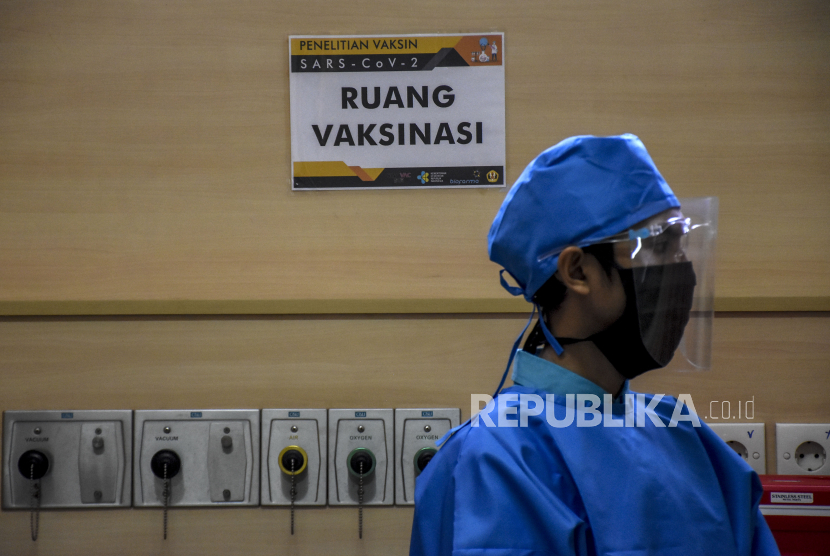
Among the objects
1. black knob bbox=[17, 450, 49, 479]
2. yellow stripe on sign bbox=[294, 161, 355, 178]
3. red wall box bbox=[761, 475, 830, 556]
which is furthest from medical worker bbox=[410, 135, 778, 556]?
black knob bbox=[17, 450, 49, 479]

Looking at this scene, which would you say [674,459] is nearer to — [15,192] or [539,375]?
[539,375]

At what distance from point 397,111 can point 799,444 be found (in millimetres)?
1261

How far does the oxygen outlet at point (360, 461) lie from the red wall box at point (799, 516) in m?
0.86

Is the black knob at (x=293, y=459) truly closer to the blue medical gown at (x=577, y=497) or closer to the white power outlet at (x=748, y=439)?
the blue medical gown at (x=577, y=497)

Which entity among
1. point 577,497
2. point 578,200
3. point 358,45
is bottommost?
point 577,497

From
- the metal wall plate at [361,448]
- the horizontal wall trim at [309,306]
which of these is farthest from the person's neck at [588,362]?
the metal wall plate at [361,448]

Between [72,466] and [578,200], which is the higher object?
[578,200]

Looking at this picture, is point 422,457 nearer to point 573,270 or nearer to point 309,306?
point 309,306

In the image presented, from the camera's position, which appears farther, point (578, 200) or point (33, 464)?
point (33, 464)

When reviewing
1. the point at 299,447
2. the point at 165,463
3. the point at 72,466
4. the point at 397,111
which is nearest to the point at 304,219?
the point at 397,111

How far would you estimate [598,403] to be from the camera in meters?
0.95


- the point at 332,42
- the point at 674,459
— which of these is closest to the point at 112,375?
the point at 332,42

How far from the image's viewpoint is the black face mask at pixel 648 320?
0.94 meters

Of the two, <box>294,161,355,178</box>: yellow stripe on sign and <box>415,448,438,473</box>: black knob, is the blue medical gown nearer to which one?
<box>415,448,438,473</box>: black knob
